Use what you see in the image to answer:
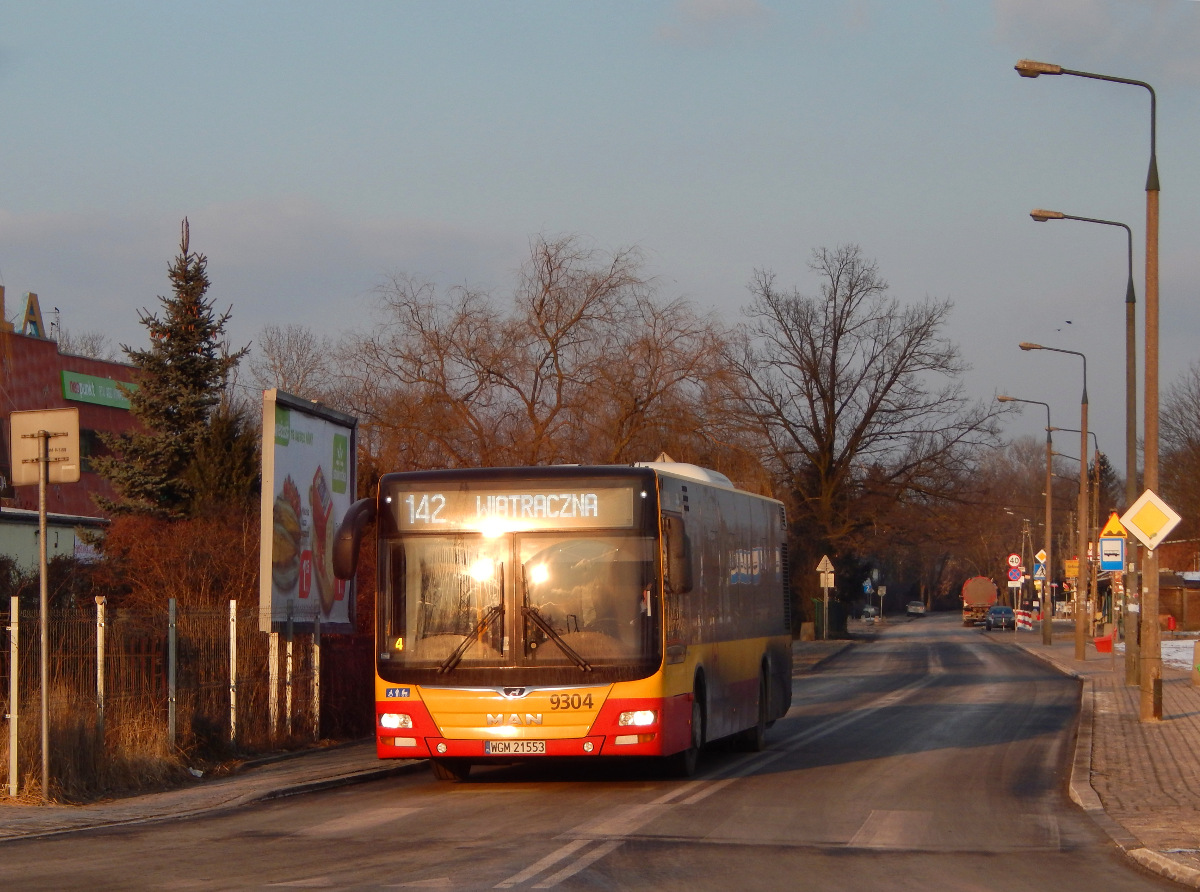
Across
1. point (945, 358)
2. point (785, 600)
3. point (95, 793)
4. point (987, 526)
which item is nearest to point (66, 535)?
point (785, 600)

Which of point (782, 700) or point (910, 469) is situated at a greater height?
point (910, 469)

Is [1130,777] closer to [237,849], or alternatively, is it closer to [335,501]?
[237,849]

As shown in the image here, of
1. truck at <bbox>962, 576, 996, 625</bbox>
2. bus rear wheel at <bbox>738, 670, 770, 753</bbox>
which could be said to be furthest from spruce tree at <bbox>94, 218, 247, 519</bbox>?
truck at <bbox>962, 576, 996, 625</bbox>

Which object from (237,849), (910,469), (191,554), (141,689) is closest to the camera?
(237,849)

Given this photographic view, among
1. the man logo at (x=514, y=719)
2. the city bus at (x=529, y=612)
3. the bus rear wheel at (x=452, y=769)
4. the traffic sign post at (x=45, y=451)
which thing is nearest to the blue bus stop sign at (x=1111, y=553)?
the city bus at (x=529, y=612)

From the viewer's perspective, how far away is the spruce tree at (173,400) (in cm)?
3042

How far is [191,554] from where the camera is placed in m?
23.8

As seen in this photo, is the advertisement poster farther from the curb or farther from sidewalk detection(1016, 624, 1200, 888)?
sidewalk detection(1016, 624, 1200, 888)

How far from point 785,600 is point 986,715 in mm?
5373

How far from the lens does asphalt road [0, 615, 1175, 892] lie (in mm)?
9133

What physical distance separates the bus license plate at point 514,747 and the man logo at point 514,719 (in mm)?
168

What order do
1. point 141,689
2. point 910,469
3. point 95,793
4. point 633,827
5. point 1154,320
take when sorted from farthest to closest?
1. point 910,469
2. point 1154,320
3. point 141,689
4. point 95,793
5. point 633,827

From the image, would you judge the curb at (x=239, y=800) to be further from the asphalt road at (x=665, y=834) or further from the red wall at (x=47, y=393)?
the red wall at (x=47, y=393)

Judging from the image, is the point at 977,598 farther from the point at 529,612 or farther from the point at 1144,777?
the point at 529,612
